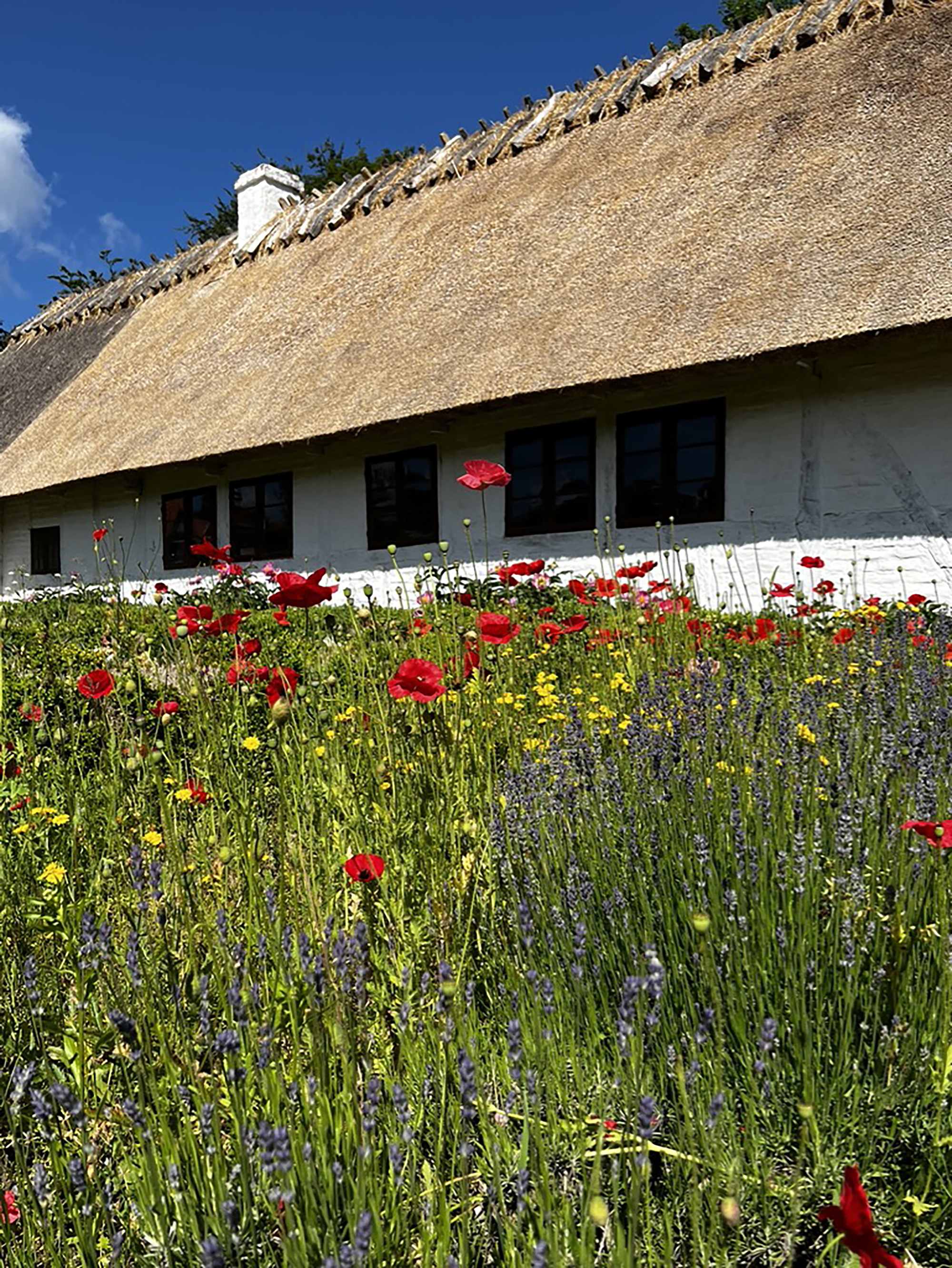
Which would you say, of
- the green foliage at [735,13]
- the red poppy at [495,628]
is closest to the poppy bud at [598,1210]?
the red poppy at [495,628]

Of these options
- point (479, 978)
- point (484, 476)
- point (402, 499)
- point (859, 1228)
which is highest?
point (402, 499)

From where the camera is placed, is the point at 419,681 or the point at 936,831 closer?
the point at 936,831

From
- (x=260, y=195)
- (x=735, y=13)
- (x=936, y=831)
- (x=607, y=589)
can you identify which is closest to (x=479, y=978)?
(x=936, y=831)

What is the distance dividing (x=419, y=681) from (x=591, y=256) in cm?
805

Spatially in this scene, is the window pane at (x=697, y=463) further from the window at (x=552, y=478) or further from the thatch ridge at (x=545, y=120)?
the thatch ridge at (x=545, y=120)

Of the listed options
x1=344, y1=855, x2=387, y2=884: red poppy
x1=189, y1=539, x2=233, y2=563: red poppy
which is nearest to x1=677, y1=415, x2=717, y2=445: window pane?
x1=189, y1=539, x2=233, y2=563: red poppy

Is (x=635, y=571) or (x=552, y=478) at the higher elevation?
(x=552, y=478)

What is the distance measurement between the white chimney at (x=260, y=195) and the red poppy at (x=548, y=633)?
1261cm

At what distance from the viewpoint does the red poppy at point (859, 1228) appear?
806 millimetres

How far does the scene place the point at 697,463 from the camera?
→ 8039 millimetres

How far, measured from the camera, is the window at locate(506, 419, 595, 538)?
871 cm

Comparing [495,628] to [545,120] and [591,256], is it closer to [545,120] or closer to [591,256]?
[591,256]

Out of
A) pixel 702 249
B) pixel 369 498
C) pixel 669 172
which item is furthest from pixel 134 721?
pixel 669 172

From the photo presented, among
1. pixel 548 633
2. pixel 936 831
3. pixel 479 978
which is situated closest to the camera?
pixel 936 831
